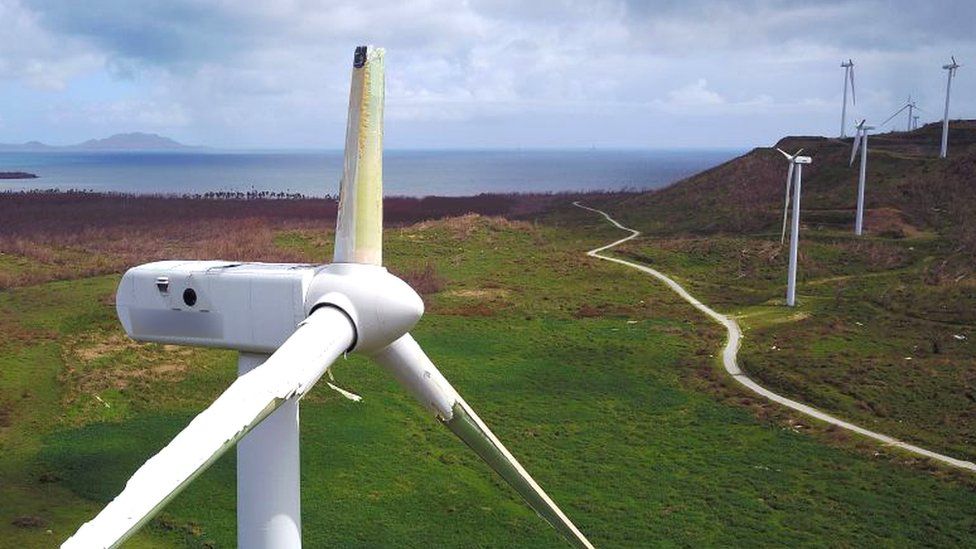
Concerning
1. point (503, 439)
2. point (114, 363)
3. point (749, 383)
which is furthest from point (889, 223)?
point (114, 363)

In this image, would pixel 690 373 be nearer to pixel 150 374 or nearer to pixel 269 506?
pixel 150 374

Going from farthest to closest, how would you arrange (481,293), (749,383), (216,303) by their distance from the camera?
(481,293) → (749,383) → (216,303)

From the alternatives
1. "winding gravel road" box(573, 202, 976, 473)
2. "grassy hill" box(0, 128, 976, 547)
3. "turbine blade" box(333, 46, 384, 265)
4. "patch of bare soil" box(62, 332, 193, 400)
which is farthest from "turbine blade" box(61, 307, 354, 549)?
"patch of bare soil" box(62, 332, 193, 400)

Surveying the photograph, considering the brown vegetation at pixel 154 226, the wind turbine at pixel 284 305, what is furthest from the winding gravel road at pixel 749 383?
the wind turbine at pixel 284 305

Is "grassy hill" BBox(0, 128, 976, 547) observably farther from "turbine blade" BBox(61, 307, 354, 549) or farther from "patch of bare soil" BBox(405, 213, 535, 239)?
"turbine blade" BBox(61, 307, 354, 549)

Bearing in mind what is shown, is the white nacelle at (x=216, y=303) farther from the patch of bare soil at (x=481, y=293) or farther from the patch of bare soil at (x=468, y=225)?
the patch of bare soil at (x=468, y=225)

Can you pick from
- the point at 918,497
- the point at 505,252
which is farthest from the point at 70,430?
A: the point at 505,252

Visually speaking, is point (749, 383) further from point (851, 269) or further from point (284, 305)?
point (284, 305)
